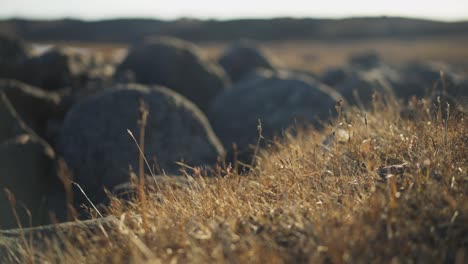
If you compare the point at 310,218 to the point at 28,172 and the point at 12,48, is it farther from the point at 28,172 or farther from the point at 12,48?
the point at 12,48

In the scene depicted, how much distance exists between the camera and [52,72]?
29.1 feet

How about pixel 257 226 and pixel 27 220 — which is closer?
pixel 257 226

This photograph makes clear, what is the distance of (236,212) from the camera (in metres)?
2.47

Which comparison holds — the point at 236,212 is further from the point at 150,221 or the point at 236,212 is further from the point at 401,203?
the point at 401,203

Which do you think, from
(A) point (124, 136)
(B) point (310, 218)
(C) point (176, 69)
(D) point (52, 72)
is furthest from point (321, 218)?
(D) point (52, 72)

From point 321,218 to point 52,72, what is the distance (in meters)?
8.12

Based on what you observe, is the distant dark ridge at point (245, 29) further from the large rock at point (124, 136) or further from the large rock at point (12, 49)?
the large rock at point (124, 136)

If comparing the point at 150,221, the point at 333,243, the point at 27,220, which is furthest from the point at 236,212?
the point at 27,220

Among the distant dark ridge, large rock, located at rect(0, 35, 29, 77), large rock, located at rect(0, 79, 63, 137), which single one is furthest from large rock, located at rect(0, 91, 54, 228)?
the distant dark ridge

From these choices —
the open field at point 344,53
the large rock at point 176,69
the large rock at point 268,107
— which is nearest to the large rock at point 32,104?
the large rock at point 176,69

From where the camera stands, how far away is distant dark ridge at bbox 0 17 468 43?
76.8 m

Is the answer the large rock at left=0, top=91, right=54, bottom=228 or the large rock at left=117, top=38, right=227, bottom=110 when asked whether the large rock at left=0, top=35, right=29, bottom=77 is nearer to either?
the large rock at left=117, top=38, right=227, bottom=110

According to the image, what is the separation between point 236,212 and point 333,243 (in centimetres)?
73

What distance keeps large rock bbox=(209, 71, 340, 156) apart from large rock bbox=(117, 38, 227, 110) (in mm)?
816
